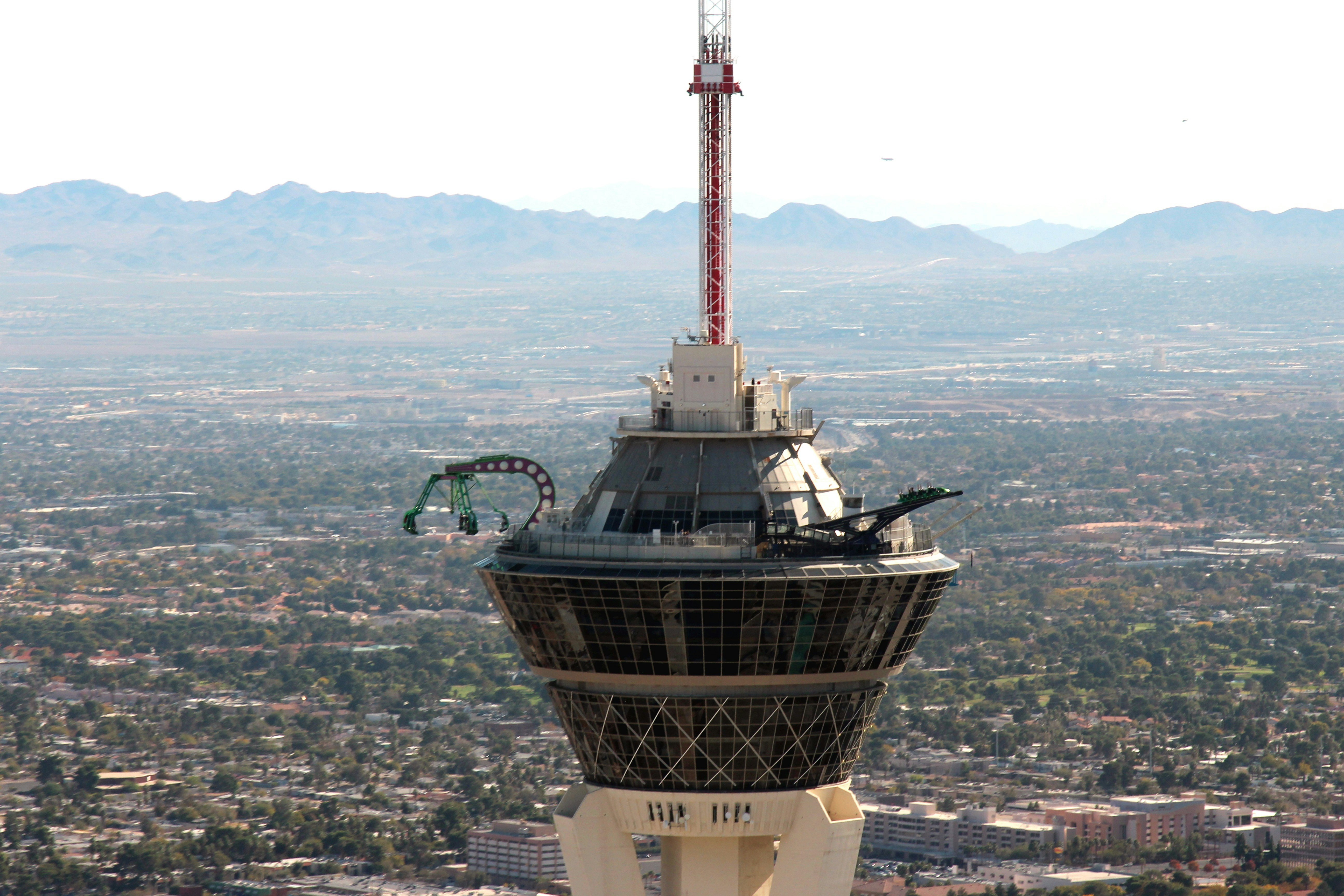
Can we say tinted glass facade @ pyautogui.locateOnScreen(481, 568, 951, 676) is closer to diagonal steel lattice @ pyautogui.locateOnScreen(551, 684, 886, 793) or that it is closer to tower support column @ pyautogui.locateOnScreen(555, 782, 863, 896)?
diagonal steel lattice @ pyautogui.locateOnScreen(551, 684, 886, 793)

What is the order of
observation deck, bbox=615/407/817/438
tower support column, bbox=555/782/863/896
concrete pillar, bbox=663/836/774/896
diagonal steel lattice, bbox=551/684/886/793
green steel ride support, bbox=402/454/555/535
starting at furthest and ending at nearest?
green steel ride support, bbox=402/454/555/535 < observation deck, bbox=615/407/817/438 < concrete pillar, bbox=663/836/774/896 < tower support column, bbox=555/782/863/896 < diagonal steel lattice, bbox=551/684/886/793

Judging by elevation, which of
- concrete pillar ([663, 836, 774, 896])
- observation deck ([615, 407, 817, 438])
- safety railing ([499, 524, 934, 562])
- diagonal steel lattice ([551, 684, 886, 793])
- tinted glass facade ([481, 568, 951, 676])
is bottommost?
concrete pillar ([663, 836, 774, 896])

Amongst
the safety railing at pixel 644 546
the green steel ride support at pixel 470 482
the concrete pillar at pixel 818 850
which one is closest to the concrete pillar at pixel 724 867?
the concrete pillar at pixel 818 850

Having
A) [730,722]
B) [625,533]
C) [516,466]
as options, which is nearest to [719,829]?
[730,722]

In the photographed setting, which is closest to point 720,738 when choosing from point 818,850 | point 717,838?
point 717,838

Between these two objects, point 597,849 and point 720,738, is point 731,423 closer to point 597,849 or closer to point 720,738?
point 720,738

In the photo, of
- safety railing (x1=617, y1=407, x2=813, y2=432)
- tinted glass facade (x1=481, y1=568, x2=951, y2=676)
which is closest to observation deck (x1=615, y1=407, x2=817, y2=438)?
safety railing (x1=617, y1=407, x2=813, y2=432)

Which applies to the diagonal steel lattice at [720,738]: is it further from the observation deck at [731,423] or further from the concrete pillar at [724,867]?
the observation deck at [731,423]
